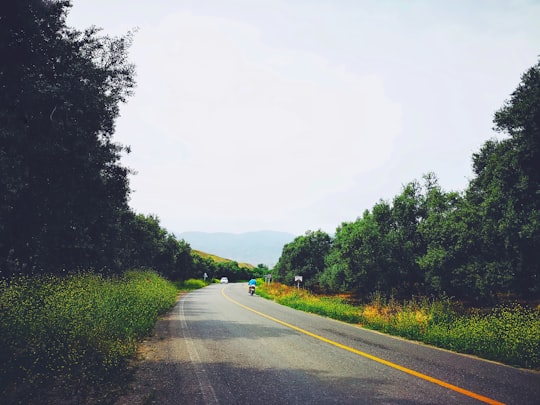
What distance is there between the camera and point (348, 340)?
834 cm

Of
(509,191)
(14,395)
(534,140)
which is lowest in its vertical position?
(14,395)

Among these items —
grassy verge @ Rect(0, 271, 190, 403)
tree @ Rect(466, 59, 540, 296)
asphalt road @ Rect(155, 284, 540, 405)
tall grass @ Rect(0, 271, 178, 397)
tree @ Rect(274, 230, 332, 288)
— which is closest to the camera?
asphalt road @ Rect(155, 284, 540, 405)

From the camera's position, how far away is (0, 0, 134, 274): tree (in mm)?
7480

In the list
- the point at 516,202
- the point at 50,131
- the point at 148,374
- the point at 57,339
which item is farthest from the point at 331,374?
the point at 516,202

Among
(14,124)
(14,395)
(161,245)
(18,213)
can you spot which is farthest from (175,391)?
(161,245)

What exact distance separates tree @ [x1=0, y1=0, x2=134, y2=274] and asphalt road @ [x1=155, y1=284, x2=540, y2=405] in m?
5.35

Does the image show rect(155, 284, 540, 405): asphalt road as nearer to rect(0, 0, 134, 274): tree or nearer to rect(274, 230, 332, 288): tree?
rect(0, 0, 134, 274): tree

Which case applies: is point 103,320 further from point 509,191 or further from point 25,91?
point 509,191

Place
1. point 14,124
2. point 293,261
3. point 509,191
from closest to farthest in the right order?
point 14,124 → point 509,191 → point 293,261

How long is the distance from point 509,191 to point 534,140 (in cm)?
249

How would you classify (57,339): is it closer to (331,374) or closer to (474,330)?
(331,374)

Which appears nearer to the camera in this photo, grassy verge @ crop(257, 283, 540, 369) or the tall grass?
the tall grass

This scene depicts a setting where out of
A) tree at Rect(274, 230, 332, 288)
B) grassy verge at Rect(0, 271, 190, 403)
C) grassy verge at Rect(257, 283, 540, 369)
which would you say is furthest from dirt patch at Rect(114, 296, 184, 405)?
tree at Rect(274, 230, 332, 288)

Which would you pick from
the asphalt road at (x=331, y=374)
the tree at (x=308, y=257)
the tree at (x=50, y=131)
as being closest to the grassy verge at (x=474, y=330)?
the asphalt road at (x=331, y=374)
